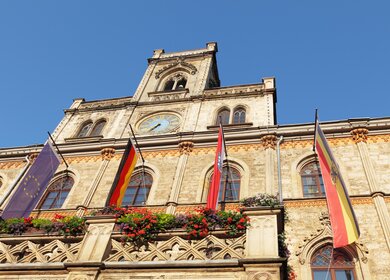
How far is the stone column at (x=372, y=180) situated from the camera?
40.6 ft

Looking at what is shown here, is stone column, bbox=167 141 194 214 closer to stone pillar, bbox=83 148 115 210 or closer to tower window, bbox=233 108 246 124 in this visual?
tower window, bbox=233 108 246 124

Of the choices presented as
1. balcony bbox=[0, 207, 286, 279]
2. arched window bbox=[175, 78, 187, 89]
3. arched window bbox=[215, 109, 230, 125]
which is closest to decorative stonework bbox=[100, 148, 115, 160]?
arched window bbox=[215, 109, 230, 125]

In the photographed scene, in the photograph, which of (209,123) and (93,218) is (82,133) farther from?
(93,218)

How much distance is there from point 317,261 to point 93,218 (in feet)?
24.6

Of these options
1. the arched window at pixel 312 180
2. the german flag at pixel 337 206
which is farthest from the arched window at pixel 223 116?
the german flag at pixel 337 206

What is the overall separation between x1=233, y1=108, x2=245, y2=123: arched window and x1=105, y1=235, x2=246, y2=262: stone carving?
12.1m

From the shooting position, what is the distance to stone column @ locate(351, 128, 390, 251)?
1239cm

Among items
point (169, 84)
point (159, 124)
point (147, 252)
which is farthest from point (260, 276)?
point (169, 84)

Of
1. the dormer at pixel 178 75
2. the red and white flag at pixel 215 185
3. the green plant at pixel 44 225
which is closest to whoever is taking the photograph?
the green plant at pixel 44 225

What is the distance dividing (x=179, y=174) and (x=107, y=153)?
15.1ft

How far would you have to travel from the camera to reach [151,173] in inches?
674

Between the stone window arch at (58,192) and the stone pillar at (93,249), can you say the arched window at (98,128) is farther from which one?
the stone pillar at (93,249)

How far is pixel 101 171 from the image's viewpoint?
1755 centimetres

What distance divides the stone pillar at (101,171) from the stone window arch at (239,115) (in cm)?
704
